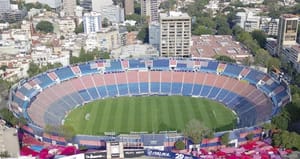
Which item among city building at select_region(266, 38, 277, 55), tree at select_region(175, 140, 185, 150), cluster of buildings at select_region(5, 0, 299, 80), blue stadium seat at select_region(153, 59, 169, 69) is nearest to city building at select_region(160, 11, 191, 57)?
cluster of buildings at select_region(5, 0, 299, 80)

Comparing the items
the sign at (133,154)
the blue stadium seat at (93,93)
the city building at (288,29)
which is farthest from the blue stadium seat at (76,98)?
the city building at (288,29)

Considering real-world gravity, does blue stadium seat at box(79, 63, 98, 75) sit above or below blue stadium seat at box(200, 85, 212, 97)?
above

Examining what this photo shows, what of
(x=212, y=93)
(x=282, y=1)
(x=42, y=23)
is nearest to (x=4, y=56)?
(x=42, y=23)

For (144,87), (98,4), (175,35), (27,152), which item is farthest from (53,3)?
(27,152)

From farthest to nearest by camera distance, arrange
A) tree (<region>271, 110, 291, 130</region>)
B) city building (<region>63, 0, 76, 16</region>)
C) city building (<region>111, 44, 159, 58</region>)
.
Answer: city building (<region>63, 0, 76, 16</region>) → city building (<region>111, 44, 159, 58</region>) → tree (<region>271, 110, 291, 130</region>)

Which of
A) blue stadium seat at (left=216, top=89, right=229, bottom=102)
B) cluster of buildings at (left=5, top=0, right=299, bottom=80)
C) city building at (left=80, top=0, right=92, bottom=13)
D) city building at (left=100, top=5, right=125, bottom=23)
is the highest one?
city building at (left=80, top=0, right=92, bottom=13)

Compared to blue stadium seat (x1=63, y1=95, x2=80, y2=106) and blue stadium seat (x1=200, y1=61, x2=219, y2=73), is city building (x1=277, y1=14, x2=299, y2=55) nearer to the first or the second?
blue stadium seat (x1=200, y1=61, x2=219, y2=73)

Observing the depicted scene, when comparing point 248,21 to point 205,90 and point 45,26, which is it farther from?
point 45,26

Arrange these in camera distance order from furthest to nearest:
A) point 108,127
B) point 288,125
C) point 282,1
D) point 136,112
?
1. point 282,1
2. point 136,112
3. point 108,127
4. point 288,125

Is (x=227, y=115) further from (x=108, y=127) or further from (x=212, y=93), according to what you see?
(x=108, y=127)
